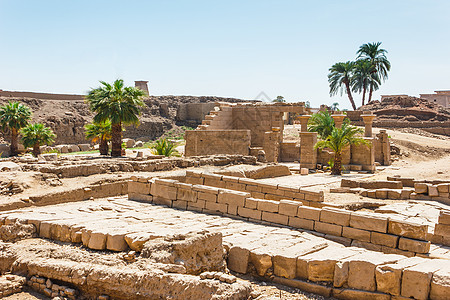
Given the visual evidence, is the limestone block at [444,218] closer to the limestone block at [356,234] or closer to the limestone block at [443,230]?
the limestone block at [443,230]

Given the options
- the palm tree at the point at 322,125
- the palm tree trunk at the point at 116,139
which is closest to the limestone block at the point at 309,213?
the palm tree trunk at the point at 116,139

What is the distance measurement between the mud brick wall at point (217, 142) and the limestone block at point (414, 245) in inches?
533

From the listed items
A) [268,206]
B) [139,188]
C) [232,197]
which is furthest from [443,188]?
[139,188]

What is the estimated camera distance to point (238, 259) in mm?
6289

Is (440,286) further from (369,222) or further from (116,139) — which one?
(116,139)

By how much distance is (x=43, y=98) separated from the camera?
41.7 metres

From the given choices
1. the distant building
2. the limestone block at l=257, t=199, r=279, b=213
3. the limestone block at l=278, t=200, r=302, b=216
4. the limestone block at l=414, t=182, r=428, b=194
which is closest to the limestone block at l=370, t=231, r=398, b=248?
the limestone block at l=278, t=200, r=302, b=216

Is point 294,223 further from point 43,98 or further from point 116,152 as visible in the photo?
point 43,98

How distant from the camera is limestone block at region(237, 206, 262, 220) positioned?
27.1 feet

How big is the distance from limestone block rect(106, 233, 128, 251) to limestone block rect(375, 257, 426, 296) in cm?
364

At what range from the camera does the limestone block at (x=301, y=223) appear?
7.68m

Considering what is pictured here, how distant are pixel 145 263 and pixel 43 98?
40.2 metres

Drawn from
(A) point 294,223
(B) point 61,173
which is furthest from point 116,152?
(A) point 294,223

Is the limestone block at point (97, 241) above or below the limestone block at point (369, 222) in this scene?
below
